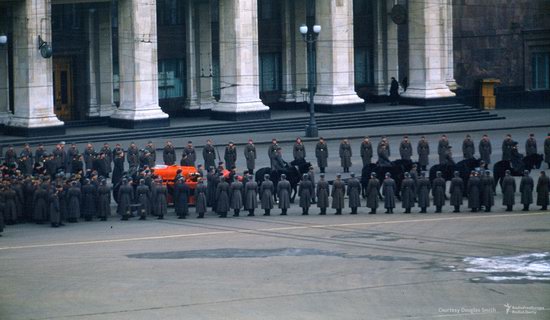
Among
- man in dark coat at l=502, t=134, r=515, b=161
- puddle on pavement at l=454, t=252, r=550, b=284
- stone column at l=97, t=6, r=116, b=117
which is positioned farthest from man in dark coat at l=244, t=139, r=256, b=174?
puddle on pavement at l=454, t=252, r=550, b=284

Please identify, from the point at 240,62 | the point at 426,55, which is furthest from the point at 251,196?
the point at 426,55

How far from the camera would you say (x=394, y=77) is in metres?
58.1

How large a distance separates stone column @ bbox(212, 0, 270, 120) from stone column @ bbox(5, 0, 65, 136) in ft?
23.0

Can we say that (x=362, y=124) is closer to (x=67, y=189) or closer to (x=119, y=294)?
(x=67, y=189)

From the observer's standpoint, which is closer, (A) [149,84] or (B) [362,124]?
(A) [149,84]

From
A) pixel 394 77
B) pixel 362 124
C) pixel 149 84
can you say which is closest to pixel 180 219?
pixel 149 84

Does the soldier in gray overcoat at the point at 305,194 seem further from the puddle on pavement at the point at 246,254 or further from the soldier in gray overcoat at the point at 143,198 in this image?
the puddle on pavement at the point at 246,254

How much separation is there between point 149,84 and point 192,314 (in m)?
27.8

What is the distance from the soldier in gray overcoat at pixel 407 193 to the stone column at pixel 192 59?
69.1 feet

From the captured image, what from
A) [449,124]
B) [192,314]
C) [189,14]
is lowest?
[192,314]

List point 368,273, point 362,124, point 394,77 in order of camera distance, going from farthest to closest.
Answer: point 394,77
point 362,124
point 368,273

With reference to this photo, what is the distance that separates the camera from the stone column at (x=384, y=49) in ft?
190

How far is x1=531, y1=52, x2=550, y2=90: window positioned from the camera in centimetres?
6153

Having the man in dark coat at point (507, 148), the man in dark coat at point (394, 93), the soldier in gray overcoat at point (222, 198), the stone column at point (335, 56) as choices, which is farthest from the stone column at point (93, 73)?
the soldier in gray overcoat at point (222, 198)
